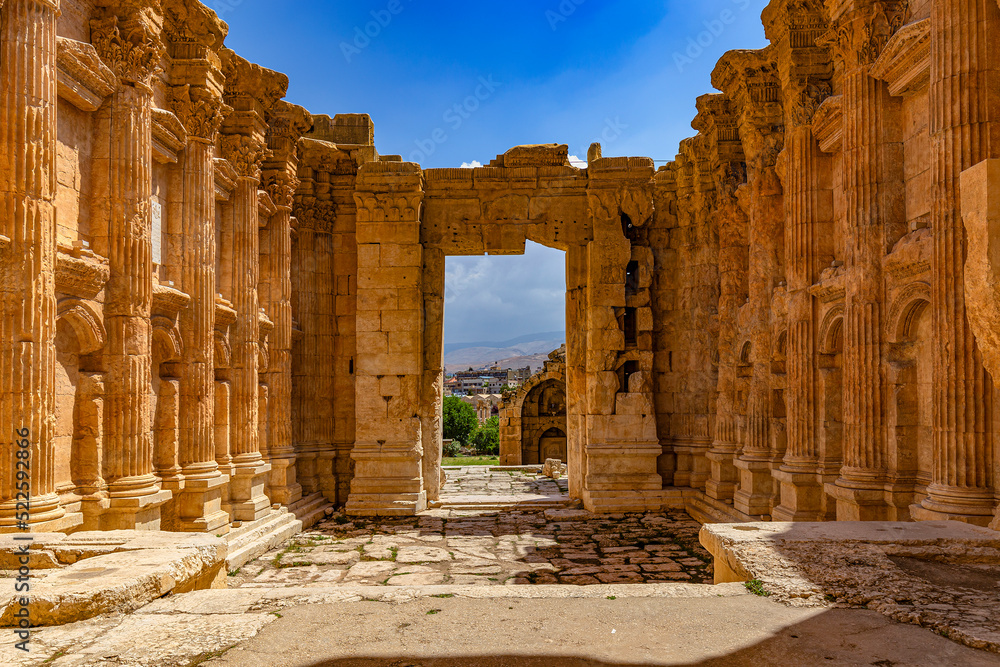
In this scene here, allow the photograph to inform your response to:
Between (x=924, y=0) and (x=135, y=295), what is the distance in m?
8.79

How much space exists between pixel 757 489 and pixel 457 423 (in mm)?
34129

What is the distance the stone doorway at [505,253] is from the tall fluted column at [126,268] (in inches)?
204

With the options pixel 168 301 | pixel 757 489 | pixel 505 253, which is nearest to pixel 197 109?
pixel 168 301

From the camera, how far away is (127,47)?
7.38 meters

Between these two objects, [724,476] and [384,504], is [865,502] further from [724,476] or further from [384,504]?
[384,504]

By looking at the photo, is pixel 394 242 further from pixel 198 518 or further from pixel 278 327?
pixel 198 518

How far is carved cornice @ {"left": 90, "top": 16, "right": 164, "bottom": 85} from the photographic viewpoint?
717cm

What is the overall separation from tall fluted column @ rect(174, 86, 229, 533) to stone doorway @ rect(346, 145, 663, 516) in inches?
143

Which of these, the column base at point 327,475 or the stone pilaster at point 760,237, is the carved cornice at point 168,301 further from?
the stone pilaster at point 760,237

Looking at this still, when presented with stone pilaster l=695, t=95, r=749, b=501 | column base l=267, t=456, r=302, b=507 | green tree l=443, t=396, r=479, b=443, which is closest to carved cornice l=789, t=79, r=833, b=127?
stone pilaster l=695, t=95, r=749, b=501

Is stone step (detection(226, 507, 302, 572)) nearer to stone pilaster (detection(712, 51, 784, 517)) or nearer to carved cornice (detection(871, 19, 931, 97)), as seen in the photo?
stone pilaster (detection(712, 51, 784, 517))

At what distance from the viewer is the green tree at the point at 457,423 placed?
43.2m

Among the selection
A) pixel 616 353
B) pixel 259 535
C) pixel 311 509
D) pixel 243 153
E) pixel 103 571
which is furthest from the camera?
pixel 616 353

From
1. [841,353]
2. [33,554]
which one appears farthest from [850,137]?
[33,554]
